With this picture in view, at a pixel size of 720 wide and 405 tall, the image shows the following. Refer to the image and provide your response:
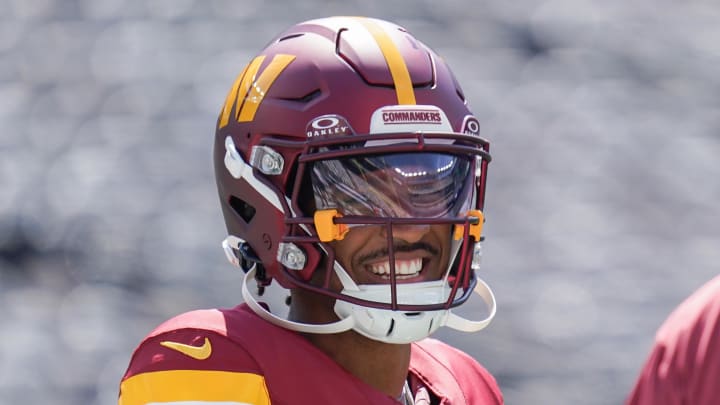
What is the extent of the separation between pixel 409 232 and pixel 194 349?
1.17 ft

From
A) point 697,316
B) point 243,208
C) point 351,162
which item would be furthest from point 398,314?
point 697,316

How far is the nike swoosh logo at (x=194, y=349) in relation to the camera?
1.73 metres

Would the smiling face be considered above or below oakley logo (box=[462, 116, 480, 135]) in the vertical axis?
below

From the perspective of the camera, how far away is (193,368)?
1724mm

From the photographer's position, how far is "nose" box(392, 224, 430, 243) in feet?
5.99

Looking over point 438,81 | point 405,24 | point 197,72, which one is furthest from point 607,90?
point 438,81

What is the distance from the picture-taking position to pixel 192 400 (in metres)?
1.70

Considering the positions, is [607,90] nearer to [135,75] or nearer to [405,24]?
[405,24]

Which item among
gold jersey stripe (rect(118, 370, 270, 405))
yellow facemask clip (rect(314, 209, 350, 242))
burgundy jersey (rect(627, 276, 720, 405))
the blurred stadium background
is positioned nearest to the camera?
burgundy jersey (rect(627, 276, 720, 405))

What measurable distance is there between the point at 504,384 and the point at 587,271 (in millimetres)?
598

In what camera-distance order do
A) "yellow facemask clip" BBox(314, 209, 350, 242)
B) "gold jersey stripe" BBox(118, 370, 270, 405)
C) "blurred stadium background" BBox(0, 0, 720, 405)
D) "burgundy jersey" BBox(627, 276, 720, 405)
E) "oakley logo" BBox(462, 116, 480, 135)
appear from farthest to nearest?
"blurred stadium background" BBox(0, 0, 720, 405), "oakley logo" BBox(462, 116, 480, 135), "yellow facemask clip" BBox(314, 209, 350, 242), "gold jersey stripe" BBox(118, 370, 270, 405), "burgundy jersey" BBox(627, 276, 720, 405)

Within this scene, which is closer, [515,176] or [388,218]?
[388,218]

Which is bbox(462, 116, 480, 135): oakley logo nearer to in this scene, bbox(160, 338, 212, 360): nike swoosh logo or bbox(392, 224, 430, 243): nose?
bbox(392, 224, 430, 243): nose

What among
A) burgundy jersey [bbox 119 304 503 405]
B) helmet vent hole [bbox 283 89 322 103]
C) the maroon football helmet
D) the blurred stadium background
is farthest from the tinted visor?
the blurred stadium background
